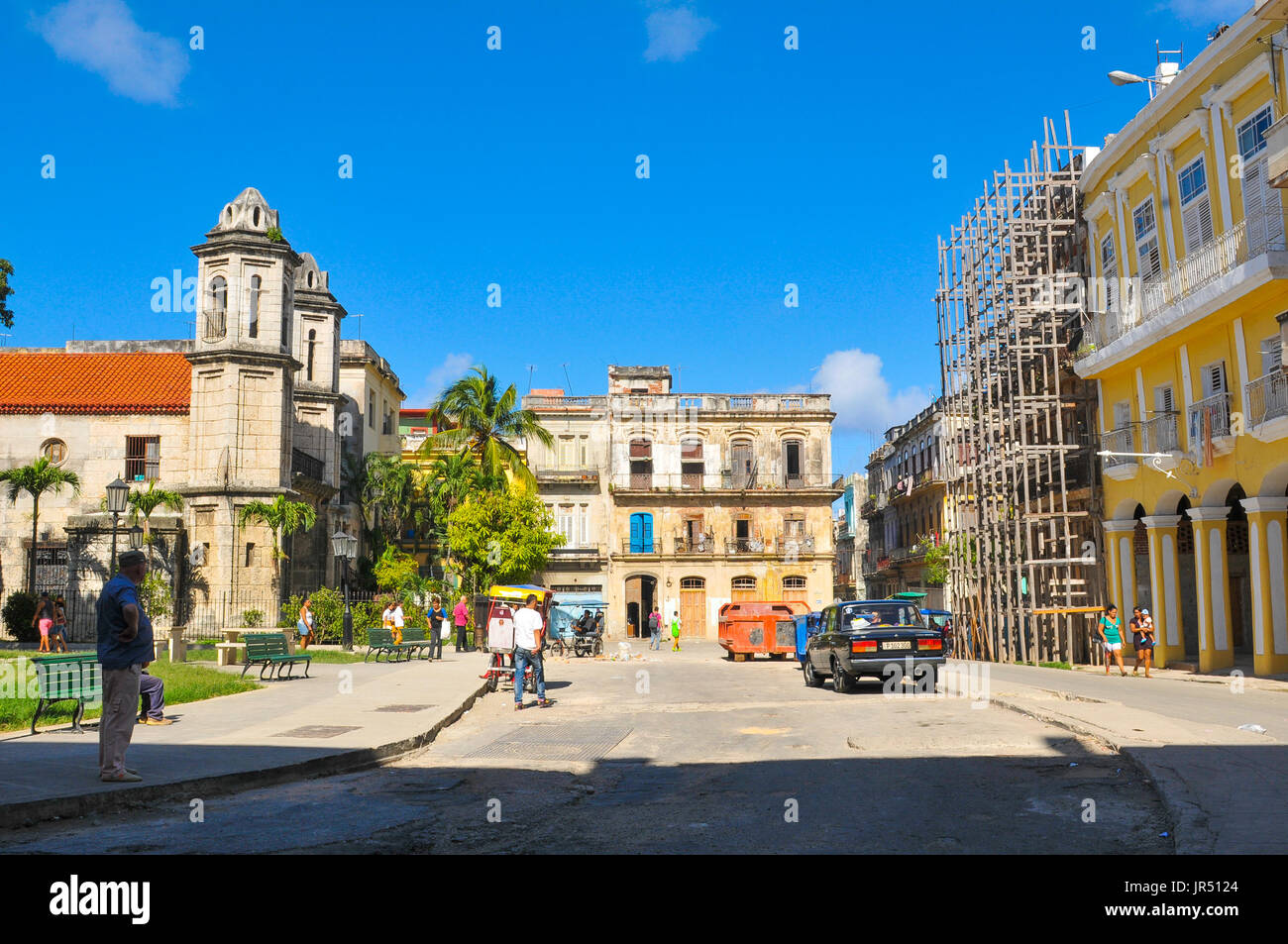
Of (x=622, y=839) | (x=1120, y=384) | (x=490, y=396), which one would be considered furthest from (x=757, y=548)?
(x=622, y=839)

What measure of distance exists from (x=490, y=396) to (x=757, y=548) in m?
19.7

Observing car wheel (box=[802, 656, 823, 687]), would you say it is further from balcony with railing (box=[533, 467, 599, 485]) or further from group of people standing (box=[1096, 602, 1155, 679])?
balcony with railing (box=[533, 467, 599, 485])

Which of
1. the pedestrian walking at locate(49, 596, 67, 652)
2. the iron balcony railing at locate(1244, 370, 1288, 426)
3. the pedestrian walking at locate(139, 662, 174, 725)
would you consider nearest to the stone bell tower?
the pedestrian walking at locate(49, 596, 67, 652)

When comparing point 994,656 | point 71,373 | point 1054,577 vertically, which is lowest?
point 994,656

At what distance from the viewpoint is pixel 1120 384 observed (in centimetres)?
2798

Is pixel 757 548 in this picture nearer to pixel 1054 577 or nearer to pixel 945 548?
pixel 945 548

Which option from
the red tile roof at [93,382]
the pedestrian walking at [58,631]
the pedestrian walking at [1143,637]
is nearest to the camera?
the pedestrian walking at [1143,637]

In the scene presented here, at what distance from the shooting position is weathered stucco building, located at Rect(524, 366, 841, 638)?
54531 mm

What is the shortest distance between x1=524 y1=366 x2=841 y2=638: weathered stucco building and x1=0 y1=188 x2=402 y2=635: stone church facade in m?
17.3

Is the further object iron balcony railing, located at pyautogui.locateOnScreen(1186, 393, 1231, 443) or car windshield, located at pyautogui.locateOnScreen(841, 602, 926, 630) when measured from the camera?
iron balcony railing, located at pyautogui.locateOnScreen(1186, 393, 1231, 443)

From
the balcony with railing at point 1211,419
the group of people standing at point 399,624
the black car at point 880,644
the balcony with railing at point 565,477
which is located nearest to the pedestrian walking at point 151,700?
the black car at point 880,644

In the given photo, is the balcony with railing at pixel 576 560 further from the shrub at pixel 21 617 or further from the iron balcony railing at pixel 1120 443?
the iron balcony railing at pixel 1120 443

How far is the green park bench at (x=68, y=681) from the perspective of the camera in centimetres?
1095

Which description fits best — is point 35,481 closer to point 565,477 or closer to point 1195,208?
point 565,477
